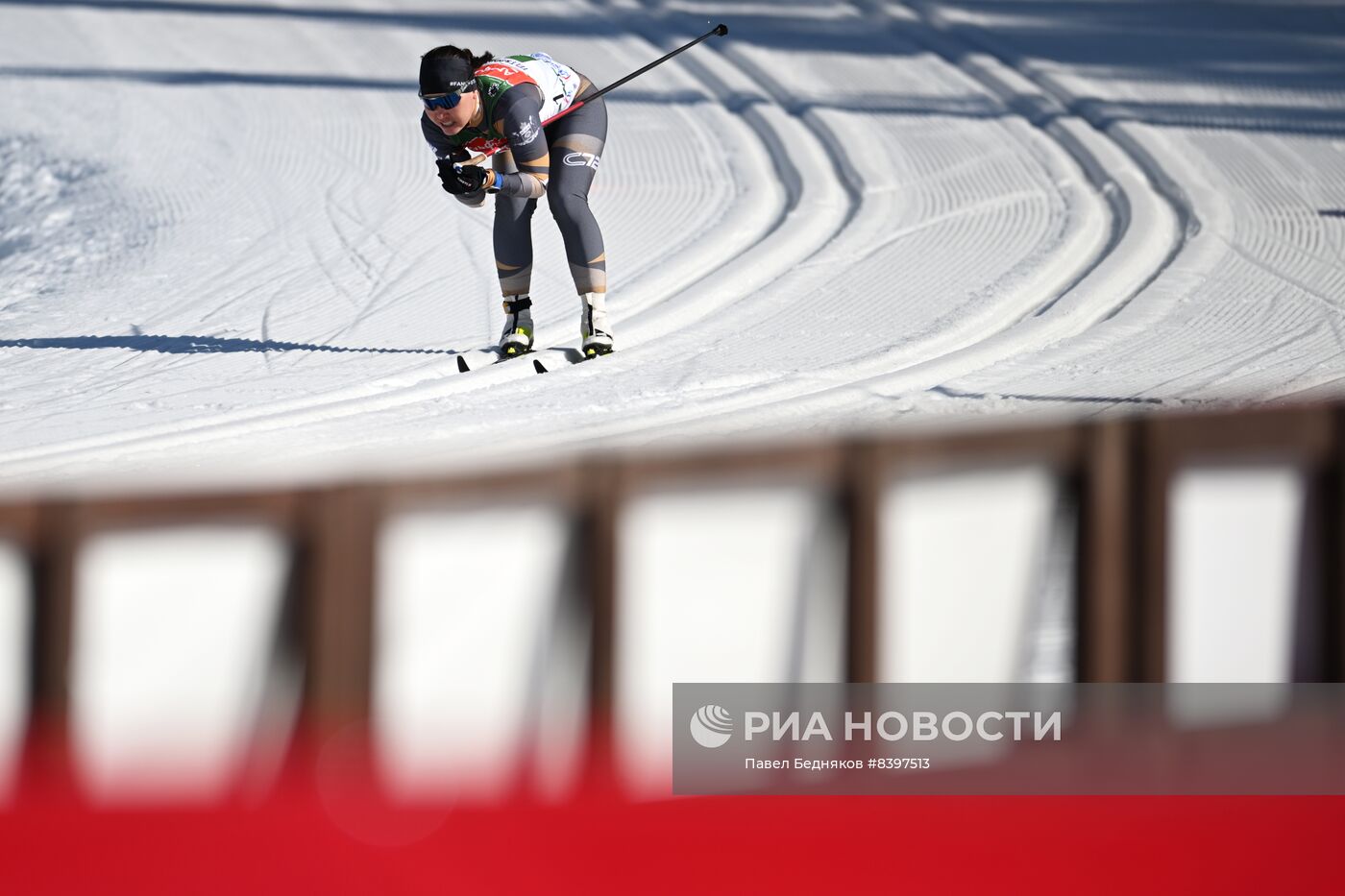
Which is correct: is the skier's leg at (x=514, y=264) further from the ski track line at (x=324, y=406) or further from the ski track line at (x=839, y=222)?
the ski track line at (x=839, y=222)

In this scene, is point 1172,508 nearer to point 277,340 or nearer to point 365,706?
point 365,706

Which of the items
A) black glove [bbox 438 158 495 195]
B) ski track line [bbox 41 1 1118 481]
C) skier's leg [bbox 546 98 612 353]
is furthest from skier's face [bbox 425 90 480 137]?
ski track line [bbox 41 1 1118 481]

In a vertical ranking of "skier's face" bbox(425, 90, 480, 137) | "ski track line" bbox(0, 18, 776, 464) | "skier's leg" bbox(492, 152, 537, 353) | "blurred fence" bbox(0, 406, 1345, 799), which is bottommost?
"blurred fence" bbox(0, 406, 1345, 799)

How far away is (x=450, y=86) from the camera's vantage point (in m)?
5.28

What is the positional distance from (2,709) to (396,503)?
59 cm

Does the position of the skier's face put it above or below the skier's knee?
above

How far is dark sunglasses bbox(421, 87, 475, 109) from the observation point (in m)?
5.31

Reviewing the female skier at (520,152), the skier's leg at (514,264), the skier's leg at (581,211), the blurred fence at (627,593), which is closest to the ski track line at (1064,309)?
the skier's leg at (581,211)

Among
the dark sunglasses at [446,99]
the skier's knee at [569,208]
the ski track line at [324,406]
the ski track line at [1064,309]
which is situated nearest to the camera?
the ski track line at [324,406]

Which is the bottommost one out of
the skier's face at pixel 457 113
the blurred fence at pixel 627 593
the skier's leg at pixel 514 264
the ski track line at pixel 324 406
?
the blurred fence at pixel 627 593

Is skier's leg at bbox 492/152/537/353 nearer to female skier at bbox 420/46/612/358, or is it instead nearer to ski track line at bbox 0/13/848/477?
female skier at bbox 420/46/612/358

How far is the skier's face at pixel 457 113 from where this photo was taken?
5.36 meters

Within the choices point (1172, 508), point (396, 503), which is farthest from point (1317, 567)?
point (396, 503)

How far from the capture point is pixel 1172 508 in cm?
226
